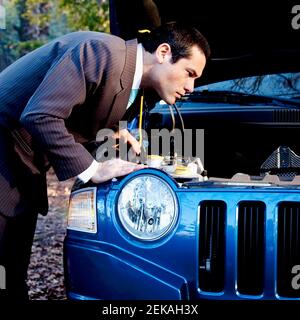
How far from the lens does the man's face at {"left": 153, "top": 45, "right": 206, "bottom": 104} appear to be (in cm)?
229

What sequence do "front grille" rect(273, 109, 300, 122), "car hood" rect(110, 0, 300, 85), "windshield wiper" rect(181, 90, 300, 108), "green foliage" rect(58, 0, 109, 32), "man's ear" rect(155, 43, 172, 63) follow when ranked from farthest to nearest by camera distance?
"green foliage" rect(58, 0, 109, 32) → "car hood" rect(110, 0, 300, 85) → "windshield wiper" rect(181, 90, 300, 108) → "front grille" rect(273, 109, 300, 122) → "man's ear" rect(155, 43, 172, 63)

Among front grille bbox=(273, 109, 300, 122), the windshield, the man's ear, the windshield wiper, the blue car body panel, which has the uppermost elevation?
the man's ear

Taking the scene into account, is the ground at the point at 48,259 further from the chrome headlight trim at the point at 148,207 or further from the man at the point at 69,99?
the chrome headlight trim at the point at 148,207

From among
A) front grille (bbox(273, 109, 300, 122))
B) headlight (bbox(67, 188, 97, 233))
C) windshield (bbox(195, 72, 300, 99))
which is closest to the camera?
headlight (bbox(67, 188, 97, 233))

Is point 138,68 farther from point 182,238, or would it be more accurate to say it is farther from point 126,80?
point 182,238

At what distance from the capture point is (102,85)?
217 cm

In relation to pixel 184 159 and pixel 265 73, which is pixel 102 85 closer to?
pixel 184 159

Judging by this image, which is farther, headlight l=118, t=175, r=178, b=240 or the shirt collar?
the shirt collar

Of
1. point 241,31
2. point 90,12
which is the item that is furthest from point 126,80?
point 90,12

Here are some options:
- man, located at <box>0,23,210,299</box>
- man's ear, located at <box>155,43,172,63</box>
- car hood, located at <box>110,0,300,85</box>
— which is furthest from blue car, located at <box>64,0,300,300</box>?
car hood, located at <box>110,0,300,85</box>

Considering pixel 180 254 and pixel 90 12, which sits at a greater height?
pixel 90 12

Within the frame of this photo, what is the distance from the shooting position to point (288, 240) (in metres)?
2.02

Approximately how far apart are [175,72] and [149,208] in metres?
0.65

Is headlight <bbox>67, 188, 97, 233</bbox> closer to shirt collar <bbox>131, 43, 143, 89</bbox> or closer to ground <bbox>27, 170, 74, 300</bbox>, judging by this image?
shirt collar <bbox>131, 43, 143, 89</bbox>
